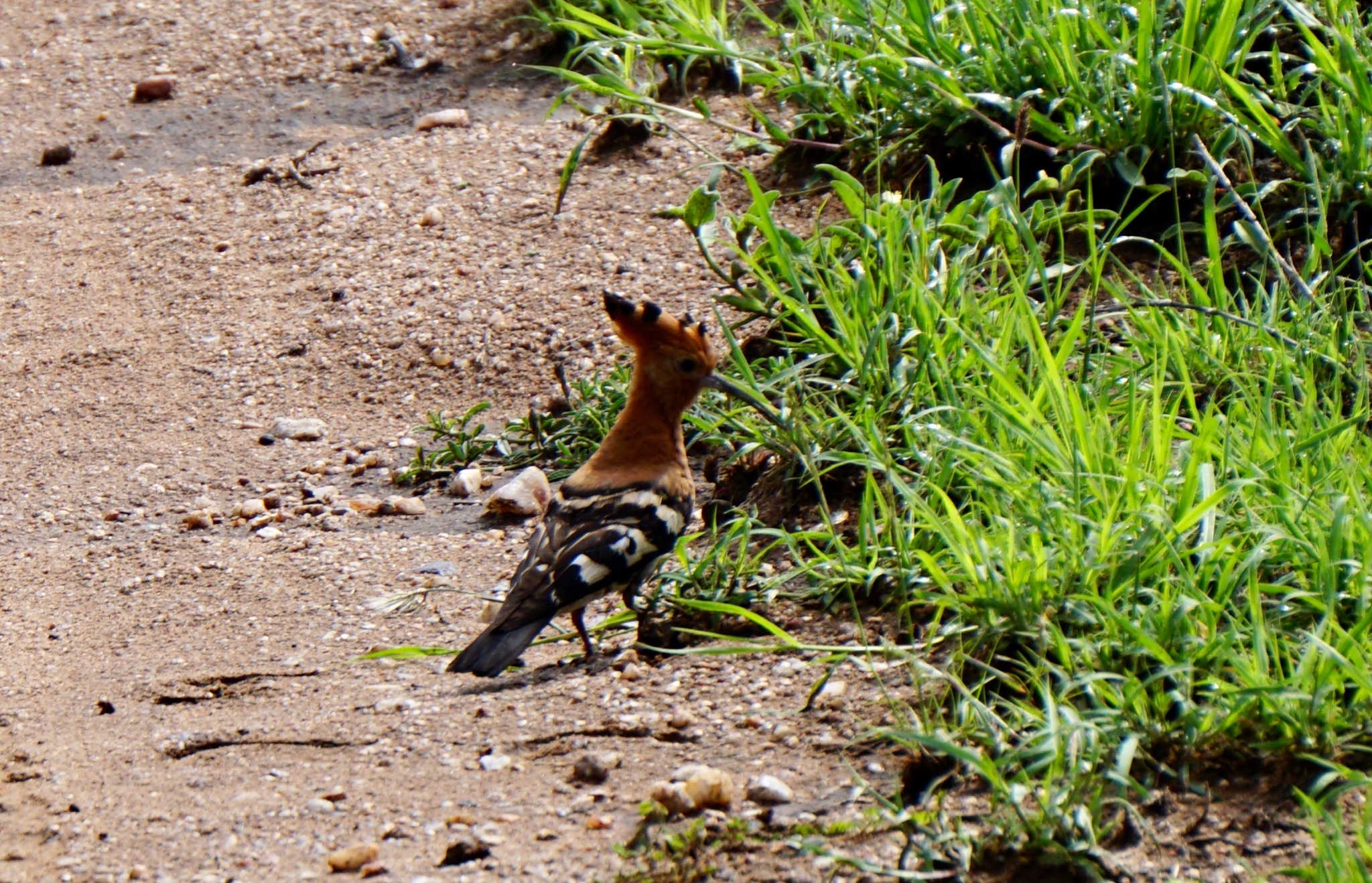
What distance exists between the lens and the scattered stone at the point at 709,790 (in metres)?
2.51

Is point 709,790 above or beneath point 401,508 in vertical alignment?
above

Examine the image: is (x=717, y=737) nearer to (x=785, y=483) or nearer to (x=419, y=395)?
(x=785, y=483)

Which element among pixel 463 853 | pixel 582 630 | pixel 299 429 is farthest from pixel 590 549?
pixel 299 429

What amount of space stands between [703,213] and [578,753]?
1.98 meters

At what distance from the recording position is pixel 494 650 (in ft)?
10.3

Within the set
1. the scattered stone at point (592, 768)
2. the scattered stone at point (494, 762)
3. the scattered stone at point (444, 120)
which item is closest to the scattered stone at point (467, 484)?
the scattered stone at point (494, 762)

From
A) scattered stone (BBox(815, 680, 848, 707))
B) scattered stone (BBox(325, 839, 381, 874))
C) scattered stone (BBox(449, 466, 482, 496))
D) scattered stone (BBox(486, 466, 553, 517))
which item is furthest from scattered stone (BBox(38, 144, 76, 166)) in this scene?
scattered stone (BBox(815, 680, 848, 707))

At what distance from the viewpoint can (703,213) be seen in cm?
427

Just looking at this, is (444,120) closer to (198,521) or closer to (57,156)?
(57,156)

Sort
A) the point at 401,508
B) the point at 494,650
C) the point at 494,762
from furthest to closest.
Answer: the point at 401,508
the point at 494,650
the point at 494,762

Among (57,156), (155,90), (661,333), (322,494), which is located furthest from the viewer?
(155,90)

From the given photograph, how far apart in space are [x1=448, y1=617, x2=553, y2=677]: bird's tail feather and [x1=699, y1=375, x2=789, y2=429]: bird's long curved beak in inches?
33.4

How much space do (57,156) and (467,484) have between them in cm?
374

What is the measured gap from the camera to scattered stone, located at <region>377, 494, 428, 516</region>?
4336 mm
